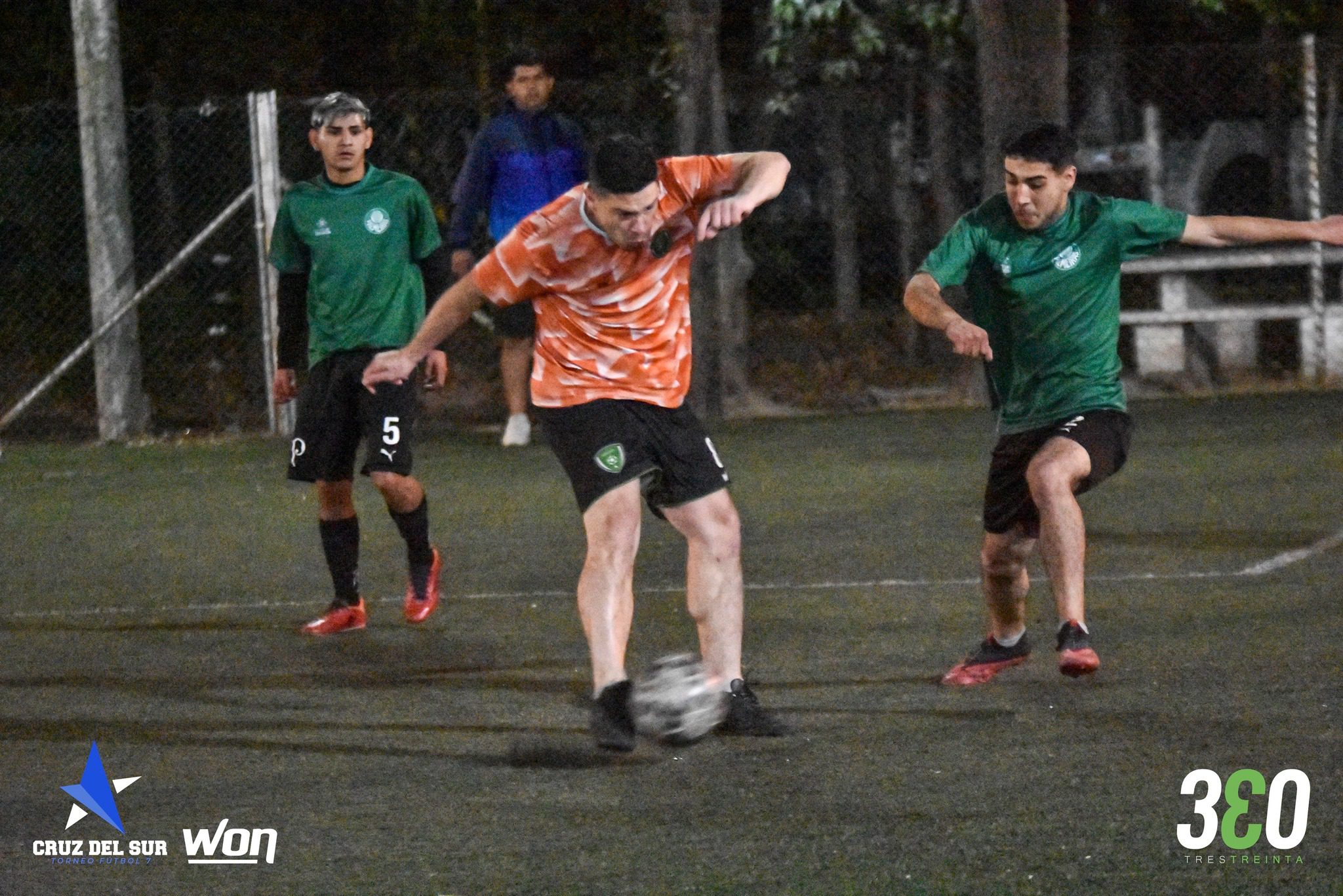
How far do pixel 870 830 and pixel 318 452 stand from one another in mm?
3546

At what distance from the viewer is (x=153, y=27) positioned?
2005 cm

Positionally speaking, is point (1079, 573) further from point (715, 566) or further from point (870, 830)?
point (870, 830)

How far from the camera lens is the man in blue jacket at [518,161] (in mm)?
11672

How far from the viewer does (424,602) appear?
782 cm

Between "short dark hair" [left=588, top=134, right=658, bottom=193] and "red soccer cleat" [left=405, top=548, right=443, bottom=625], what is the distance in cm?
275

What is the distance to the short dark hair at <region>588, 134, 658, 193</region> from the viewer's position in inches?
211

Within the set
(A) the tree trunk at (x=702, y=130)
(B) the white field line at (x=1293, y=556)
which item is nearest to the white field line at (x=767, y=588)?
(B) the white field line at (x=1293, y=556)

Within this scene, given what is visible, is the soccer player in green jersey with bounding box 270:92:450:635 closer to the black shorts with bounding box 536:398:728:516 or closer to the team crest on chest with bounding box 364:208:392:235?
the team crest on chest with bounding box 364:208:392:235

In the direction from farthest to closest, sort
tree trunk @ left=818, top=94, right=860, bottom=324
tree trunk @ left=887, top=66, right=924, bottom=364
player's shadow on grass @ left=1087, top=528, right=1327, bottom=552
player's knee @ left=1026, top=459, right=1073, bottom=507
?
tree trunk @ left=887, top=66, right=924, bottom=364
tree trunk @ left=818, top=94, right=860, bottom=324
player's shadow on grass @ left=1087, top=528, right=1327, bottom=552
player's knee @ left=1026, top=459, right=1073, bottom=507

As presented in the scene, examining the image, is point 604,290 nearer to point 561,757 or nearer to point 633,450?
point 633,450

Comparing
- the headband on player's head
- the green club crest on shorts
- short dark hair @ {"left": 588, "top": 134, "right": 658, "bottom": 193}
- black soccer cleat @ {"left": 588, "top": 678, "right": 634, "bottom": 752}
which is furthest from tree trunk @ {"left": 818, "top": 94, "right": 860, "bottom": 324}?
black soccer cleat @ {"left": 588, "top": 678, "right": 634, "bottom": 752}

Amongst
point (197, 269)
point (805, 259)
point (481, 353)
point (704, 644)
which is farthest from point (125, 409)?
point (704, 644)

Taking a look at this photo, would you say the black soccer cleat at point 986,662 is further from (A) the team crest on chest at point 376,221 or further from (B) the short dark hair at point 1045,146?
(A) the team crest on chest at point 376,221

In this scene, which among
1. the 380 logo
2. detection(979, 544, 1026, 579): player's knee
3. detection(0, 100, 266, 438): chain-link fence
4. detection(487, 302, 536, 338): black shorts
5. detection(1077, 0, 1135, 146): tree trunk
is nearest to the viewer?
the 380 logo
